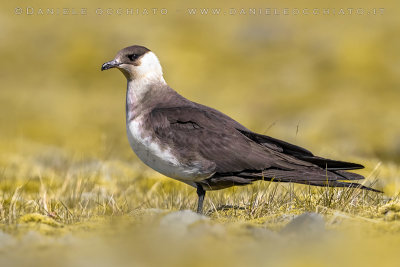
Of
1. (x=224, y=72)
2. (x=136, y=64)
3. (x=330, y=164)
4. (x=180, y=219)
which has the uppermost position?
(x=224, y=72)

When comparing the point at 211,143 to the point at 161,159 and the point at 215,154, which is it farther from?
the point at 161,159

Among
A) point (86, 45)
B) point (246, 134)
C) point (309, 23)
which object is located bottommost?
point (246, 134)

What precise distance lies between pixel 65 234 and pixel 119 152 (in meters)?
8.58

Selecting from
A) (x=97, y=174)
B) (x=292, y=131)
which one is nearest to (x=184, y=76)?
(x=292, y=131)

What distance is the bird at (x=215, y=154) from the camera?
5.79m

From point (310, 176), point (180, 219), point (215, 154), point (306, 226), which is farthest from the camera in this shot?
point (215, 154)

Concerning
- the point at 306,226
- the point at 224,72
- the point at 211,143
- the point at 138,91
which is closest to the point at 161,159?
the point at 211,143

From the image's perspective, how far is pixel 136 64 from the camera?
6.73 m

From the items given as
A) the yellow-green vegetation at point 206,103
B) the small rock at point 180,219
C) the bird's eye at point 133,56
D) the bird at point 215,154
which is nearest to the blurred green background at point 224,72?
the yellow-green vegetation at point 206,103

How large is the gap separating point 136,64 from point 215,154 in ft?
4.91

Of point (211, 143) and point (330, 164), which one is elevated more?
point (211, 143)

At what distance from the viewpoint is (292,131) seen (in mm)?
14922

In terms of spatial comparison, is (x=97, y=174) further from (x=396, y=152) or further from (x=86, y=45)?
(x=86, y=45)

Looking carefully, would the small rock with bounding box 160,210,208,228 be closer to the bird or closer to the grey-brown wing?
the bird
